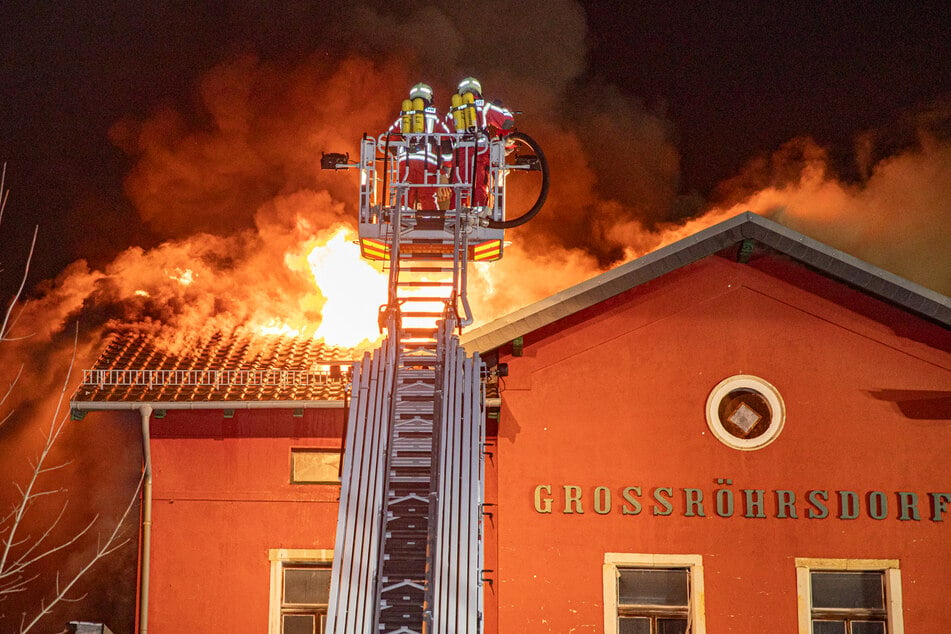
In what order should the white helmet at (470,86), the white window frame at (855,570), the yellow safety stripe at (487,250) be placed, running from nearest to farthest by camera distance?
the white window frame at (855,570)
the yellow safety stripe at (487,250)
the white helmet at (470,86)

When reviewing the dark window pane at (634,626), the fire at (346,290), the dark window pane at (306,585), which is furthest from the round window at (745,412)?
the fire at (346,290)

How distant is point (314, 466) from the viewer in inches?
473

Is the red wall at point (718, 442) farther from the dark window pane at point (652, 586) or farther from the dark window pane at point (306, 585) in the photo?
the dark window pane at point (306, 585)

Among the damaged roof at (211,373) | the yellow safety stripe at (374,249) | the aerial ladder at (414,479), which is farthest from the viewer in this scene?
the yellow safety stripe at (374,249)

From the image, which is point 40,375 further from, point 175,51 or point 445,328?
point 445,328

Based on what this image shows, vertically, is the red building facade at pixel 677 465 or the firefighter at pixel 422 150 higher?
the firefighter at pixel 422 150

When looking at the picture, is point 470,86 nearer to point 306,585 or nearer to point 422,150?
point 422,150

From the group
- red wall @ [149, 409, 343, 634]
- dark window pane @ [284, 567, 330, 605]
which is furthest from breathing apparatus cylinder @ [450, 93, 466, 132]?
dark window pane @ [284, 567, 330, 605]

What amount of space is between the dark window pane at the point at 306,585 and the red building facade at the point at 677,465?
0.21 ft

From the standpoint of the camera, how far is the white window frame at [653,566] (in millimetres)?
11289

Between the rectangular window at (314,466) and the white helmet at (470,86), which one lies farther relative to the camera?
the white helmet at (470,86)

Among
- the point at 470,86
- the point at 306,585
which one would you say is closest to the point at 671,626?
the point at 306,585

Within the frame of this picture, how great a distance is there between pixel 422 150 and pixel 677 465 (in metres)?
4.28

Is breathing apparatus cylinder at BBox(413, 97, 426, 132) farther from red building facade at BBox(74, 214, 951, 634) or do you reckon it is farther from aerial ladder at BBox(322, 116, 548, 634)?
red building facade at BBox(74, 214, 951, 634)
